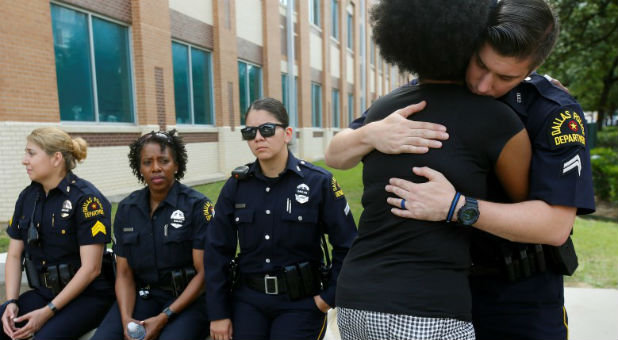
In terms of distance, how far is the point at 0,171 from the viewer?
6918 mm

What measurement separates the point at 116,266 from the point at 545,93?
2.74m

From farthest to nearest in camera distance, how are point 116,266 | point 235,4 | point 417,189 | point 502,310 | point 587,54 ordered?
1. point 587,54
2. point 235,4
3. point 116,266
4. point 502,310
5. point 417,189

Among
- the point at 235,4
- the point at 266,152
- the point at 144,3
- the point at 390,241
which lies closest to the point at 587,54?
the point at 235,4

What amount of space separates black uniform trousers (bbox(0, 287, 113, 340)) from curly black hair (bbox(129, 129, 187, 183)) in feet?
2.95

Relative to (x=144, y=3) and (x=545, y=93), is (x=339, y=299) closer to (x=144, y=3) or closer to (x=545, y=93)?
(x=545, y=93)

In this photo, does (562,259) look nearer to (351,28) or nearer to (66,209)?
(66,209)

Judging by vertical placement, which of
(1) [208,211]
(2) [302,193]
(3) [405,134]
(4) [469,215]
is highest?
(3) [405,134]

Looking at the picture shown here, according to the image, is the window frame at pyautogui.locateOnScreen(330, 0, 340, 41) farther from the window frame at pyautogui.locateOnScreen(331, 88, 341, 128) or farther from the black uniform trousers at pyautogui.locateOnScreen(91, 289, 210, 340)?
the black uniform trousers at pyautogui.locateOnScreen(91, 289, 210, 340)

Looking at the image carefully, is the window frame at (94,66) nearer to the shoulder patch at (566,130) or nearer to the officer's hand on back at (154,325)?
the officer's hand on back at (154,325)

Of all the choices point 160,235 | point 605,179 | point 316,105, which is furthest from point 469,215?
point 316,105

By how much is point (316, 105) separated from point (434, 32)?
19509 mm

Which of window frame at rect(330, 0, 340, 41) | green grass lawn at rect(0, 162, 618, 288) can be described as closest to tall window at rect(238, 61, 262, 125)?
green grass lawn at rect(0, 162, 618, 288)

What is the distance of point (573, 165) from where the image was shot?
3.99ft

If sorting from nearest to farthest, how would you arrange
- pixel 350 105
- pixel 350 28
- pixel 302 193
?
pixel 302 193
pixel 350 28
pixel 350 105
